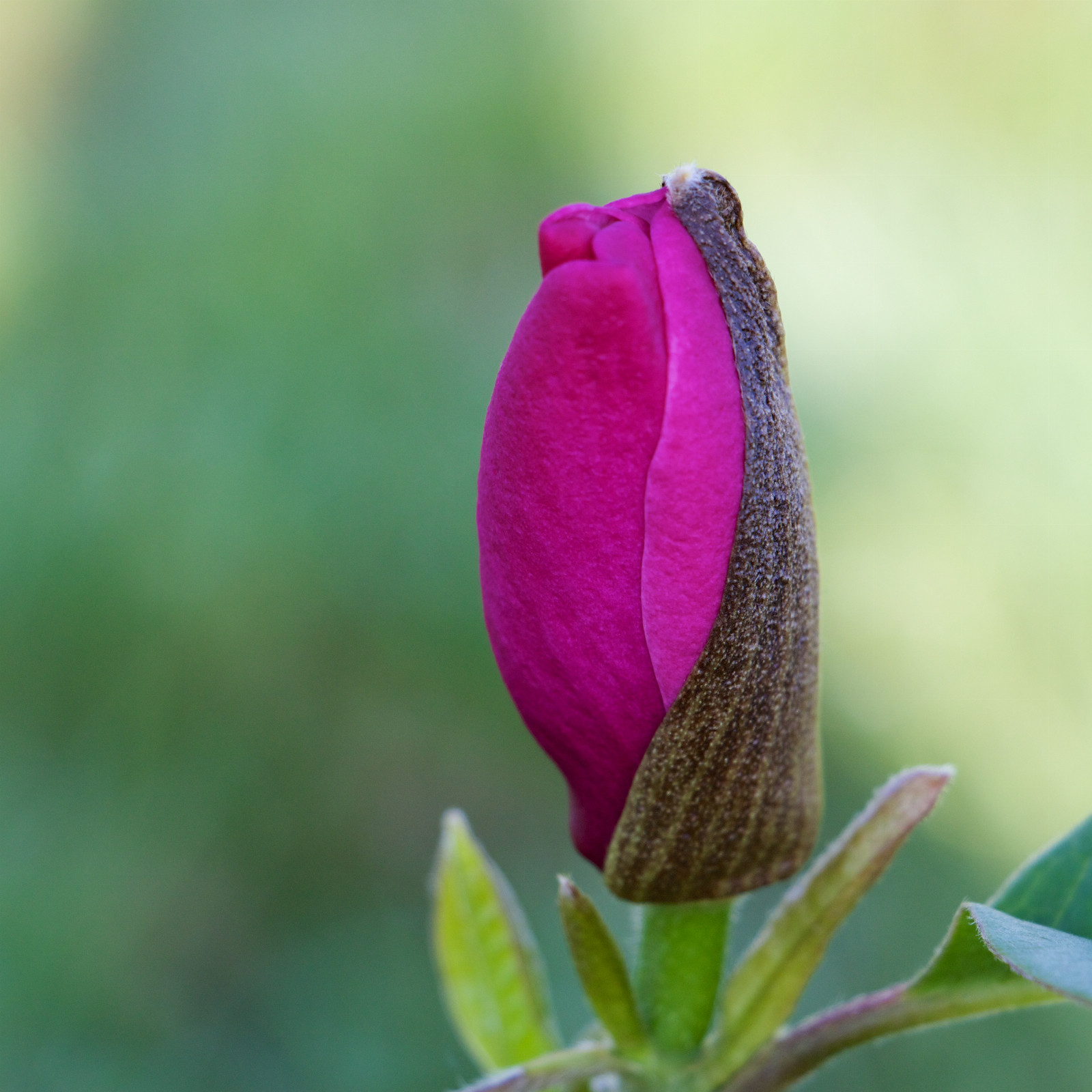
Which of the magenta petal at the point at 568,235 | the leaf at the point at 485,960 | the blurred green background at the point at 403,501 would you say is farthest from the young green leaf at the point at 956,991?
the blurred green background at the point at 403,501

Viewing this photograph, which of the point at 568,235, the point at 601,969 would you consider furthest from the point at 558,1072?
the point at 568,235

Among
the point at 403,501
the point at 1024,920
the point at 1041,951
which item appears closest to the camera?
the point at 1041,951

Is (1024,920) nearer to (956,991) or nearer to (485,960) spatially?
(956,991)

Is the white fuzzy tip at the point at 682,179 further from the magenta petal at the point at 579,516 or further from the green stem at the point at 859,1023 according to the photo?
the green stem at the point at 859,1023

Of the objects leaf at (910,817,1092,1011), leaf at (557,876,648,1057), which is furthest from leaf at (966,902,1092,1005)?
leaf at (557,876,648,1057)

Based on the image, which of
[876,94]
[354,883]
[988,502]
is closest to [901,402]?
[988,502]

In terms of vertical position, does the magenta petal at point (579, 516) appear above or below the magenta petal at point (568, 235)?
below

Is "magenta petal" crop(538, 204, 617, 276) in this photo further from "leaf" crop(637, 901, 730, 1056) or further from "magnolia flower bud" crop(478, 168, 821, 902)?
"leaf" crop(637, 901, 730, 1056)
